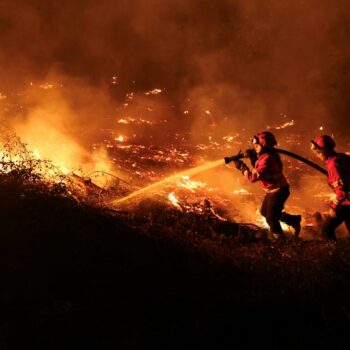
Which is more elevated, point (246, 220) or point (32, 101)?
point (32, 101)

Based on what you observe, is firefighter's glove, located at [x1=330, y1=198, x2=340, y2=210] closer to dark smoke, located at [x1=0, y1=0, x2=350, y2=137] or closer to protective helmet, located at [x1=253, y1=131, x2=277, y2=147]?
protective helmet, located at [x1=253, y1=131, x2=277, y2=147]

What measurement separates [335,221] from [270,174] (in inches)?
46.3

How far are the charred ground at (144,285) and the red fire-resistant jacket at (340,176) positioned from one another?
0.74m

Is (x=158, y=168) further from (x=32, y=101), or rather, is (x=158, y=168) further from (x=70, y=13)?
(x=70, y=13)

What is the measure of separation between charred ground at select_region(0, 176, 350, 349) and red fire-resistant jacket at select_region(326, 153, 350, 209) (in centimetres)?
74

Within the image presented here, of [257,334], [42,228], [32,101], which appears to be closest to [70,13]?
[32,101]

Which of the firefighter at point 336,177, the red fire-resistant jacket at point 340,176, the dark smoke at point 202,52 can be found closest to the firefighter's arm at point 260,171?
the firefighter at point 336,177

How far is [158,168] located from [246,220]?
110 inches

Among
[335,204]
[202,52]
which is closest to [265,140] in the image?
[335,204]

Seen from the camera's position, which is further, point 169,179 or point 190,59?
point 190,59

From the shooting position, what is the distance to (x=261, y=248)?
19.8ft

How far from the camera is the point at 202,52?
1736cm

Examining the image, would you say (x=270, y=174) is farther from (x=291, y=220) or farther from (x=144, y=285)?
(x=144, y=285)

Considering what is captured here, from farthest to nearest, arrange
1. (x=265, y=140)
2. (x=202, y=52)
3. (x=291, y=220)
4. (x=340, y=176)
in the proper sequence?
1. (x=202, y=52)
2. (x=291, y=220)
3. (x=265, y=140)
4. (x=340, y=176)
